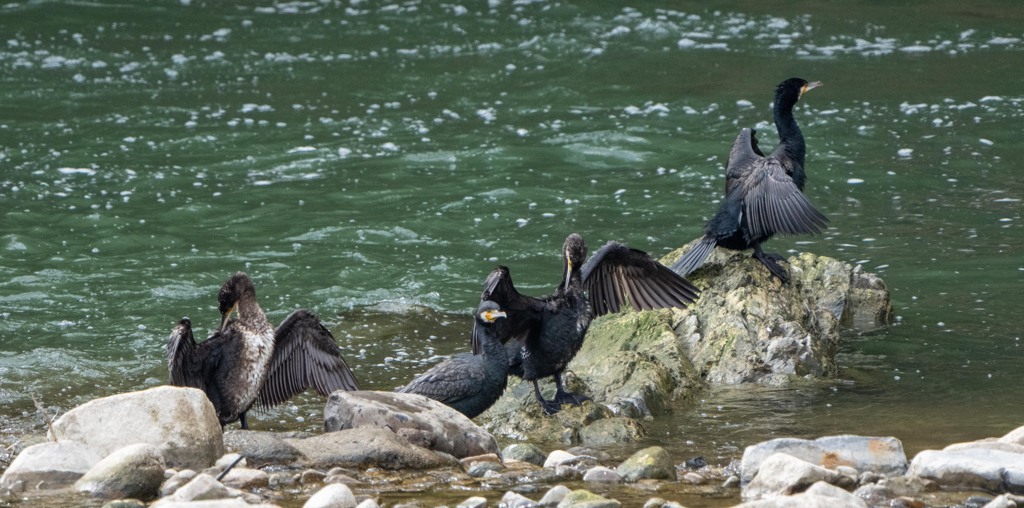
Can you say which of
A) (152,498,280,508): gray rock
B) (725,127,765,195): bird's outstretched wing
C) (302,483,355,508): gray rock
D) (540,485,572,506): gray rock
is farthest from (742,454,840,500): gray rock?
(725,127,765,195): bird's outstretched wing

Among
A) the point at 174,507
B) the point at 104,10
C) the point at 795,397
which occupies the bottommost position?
the point at 795,397

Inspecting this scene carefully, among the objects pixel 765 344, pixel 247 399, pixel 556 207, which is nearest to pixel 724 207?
pixel 765 344

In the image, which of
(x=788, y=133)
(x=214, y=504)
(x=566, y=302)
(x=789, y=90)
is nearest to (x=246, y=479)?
(x=214, y=504)

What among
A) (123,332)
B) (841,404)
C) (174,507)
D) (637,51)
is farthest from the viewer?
(637,51)

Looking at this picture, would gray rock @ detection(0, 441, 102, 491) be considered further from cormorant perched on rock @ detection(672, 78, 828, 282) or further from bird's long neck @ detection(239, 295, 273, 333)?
cormorant perched on rock @ detection(672, 78, 828, 282)

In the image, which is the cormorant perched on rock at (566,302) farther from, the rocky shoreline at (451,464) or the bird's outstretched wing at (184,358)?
the bird's outstretched wing at (184,358)

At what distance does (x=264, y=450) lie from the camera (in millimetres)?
6625

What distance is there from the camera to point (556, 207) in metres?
13.8

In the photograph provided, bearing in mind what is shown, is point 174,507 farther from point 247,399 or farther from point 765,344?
point 765,344

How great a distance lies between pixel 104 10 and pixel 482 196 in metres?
11.1

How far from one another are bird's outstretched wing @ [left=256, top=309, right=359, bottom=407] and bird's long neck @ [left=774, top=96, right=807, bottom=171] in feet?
12.9

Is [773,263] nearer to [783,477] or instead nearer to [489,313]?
[489,313]

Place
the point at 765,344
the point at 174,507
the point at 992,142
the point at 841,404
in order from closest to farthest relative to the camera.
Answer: the point at 174,507
the point at 841,404
the point at 765,344
the point at 992,142

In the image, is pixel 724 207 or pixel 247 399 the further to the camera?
pixel 724 207
